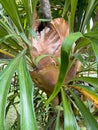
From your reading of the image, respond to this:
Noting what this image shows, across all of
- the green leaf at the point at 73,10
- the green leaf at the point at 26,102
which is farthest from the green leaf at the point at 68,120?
the green leaf at the point at 73,10

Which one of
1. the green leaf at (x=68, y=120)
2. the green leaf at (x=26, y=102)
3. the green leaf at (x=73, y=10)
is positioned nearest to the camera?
the green leaf at (x=26, y=102)

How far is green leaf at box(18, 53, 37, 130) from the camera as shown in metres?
0.45

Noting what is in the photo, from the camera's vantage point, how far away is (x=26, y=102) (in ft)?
1.61

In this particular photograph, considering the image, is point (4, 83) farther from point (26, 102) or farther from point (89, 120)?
point (89, 120)

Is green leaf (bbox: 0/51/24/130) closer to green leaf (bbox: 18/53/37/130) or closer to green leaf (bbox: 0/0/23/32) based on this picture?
green leaf (bbox: 18/53/37/130)

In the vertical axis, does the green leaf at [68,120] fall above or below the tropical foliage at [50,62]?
below

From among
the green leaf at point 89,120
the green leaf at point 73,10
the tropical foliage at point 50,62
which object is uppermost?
the green leaf at point 73,10

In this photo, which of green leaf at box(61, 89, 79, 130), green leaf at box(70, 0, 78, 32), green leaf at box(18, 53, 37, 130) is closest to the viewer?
green leaf at box(18, 53, 37, 130)

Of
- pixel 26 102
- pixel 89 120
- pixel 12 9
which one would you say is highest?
pixel 12 9

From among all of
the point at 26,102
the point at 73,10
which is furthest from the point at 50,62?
the point at 26,102

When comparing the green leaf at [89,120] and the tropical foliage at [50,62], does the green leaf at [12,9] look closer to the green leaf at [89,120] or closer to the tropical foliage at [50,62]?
the tropical foliage at [50,62]

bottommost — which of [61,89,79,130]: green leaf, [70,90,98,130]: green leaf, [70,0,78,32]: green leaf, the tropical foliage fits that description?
[70,90,98,130]: green leaf

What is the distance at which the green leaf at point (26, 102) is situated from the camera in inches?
17.8

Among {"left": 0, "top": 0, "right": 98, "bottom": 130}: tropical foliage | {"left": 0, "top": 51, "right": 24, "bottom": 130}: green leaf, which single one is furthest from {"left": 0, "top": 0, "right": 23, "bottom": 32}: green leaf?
{"left": 0, "top": 51, "right": 24, "bottom": 130}: green leaf
